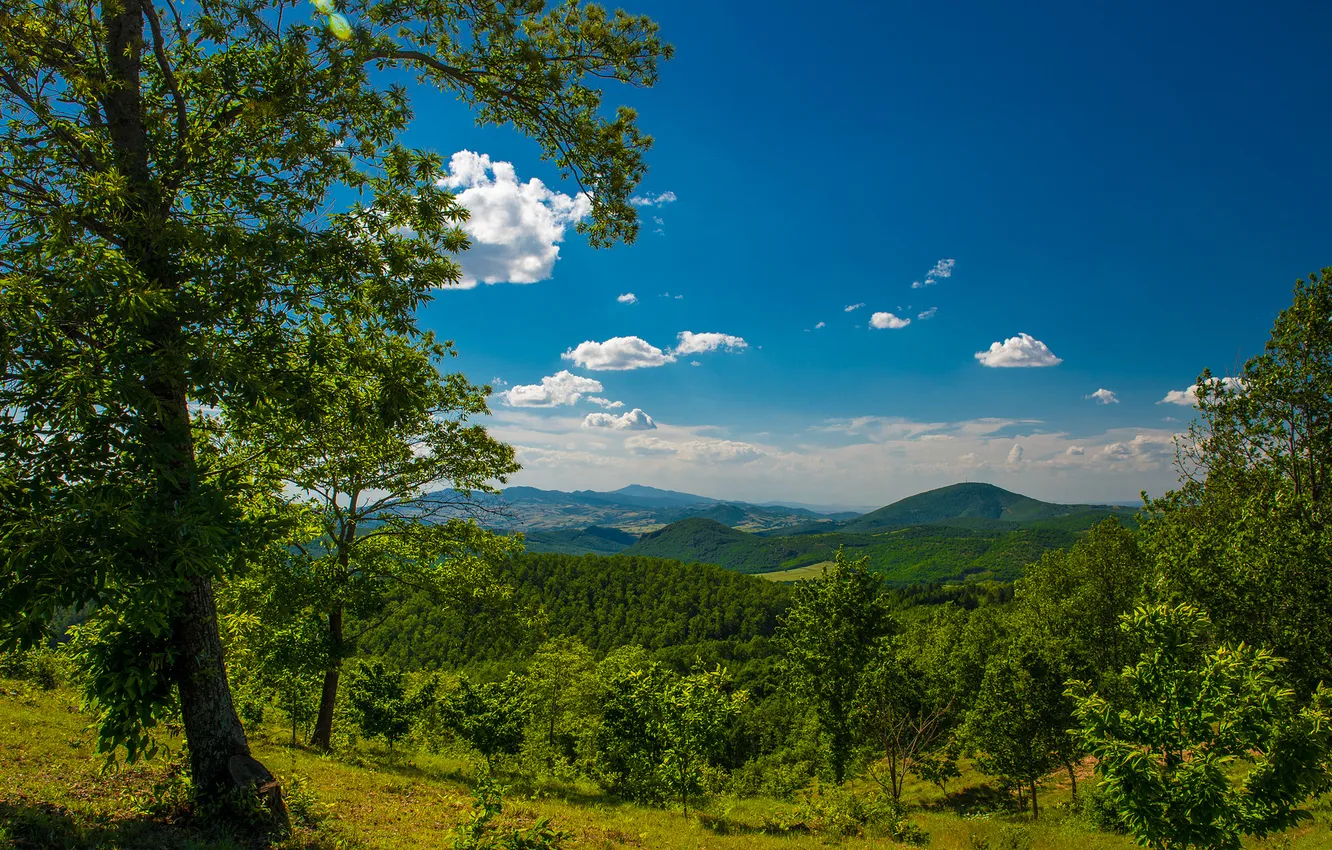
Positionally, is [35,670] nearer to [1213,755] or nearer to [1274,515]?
[1213,755]

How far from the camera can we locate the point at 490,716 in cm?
2700

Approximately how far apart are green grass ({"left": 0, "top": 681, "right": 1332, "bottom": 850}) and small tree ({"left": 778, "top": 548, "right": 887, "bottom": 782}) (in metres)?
4.35

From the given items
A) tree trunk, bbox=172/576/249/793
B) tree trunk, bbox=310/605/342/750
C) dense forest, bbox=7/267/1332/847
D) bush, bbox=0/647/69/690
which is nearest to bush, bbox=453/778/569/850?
tree trunk, bbox=172/576/249/793

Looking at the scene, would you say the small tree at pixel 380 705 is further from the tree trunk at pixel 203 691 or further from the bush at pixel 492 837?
the bush at pixel 492 837

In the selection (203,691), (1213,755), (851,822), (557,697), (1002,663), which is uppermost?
(203,691)

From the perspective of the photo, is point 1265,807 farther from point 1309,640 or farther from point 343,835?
point 343,835

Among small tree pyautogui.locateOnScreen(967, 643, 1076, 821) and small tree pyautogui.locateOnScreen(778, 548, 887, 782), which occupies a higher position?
small tree pyautogui.locateOnScreen(778, 548, 887, 782)

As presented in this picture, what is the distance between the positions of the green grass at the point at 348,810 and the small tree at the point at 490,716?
324cm

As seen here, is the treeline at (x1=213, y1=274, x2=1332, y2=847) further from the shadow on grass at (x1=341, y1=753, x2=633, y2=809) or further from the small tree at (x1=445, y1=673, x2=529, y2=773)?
the shadow on grass at (x1=341, y1=753, x2=633, y2=809)

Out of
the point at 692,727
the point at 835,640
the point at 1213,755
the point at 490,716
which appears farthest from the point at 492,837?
the point at 490,716

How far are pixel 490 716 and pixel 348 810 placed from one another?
57.4ft

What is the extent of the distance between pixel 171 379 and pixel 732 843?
50.6ft

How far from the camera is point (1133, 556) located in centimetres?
3241

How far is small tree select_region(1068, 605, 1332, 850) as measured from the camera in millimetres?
8375
